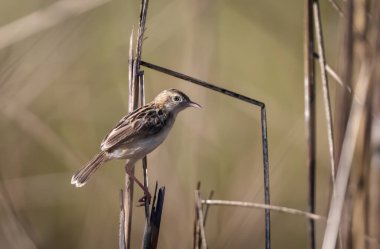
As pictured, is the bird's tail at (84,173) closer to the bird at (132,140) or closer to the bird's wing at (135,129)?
the bird at (132,140)

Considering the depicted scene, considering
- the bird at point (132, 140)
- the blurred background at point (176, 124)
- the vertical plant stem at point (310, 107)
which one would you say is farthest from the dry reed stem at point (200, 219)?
the blurred background at point (176, 124)

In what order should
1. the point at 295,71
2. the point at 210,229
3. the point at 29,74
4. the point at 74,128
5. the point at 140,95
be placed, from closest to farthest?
the point at 140,95 → the point at 29,74 → the point at 210,229 → the point at 74,128 → the point at 295,71

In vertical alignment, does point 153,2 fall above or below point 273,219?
above

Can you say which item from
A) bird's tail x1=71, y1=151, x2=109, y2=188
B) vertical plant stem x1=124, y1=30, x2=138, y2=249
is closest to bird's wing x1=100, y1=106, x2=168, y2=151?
bird's tail x1=71, y1=151, x2=109, y2=188

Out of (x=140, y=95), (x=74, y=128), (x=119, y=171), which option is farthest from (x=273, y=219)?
(x=140, y=95)

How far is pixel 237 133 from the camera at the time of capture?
333 inches

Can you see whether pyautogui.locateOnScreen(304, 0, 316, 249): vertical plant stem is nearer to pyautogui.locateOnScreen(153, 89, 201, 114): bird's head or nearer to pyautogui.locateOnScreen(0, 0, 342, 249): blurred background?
pyautogui.locateOnScreen(0, 0, 342, 249): blurred background

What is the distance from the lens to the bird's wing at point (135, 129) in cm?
468

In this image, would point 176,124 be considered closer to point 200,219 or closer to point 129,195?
point 129,195

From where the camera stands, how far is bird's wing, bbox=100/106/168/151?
468 cm

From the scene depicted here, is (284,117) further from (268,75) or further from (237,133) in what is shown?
(268,75)

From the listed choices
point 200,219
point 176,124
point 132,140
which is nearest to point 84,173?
point 132,140

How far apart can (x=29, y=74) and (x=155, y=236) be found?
2.54m

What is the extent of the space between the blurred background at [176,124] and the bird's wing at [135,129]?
743 millimetres
